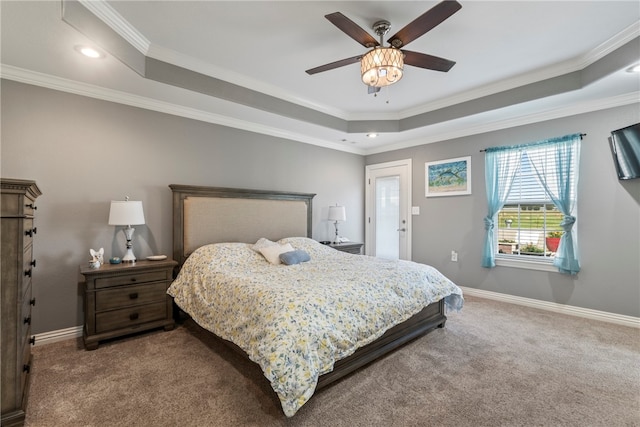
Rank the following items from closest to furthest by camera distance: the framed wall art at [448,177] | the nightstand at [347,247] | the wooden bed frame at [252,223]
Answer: the wooden bed frame at [252,223] < the framed wall art at [448,177] < the nightstand at [347,247]

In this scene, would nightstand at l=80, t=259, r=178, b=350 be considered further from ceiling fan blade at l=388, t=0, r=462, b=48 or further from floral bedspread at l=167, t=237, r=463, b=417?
ceiling fan blade at l=388, t=0, r=462, b=48

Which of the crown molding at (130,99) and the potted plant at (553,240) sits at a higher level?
the crown molding at (130,99)

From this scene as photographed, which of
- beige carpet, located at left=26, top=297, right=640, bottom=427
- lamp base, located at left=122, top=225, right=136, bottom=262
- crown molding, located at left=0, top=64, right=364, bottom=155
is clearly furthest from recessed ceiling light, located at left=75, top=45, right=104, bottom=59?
beige carpet, located at left=26, top=297, right=640, bottom=427

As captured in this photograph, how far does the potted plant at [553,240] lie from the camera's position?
11.6 ft

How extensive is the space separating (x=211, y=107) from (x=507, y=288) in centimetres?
457

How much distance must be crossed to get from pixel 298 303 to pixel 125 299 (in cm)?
193

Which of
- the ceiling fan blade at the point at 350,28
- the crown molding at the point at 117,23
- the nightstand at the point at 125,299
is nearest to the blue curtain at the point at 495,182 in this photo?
the ceiling fan blade at the point at 350,28

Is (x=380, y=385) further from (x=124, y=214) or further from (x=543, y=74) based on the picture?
(x=543, y=74)

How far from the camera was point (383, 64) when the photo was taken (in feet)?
7.04

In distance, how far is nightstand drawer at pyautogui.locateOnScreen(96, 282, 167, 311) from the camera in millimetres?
2578

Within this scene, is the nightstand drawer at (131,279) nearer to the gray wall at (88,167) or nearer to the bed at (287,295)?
the bed at (287,295)

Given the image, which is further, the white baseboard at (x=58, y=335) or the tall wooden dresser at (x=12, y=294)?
the white baseboard at (x=58, y=335)

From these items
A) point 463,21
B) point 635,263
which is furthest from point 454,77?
point 635,263

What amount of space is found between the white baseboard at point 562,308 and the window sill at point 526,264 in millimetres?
415
